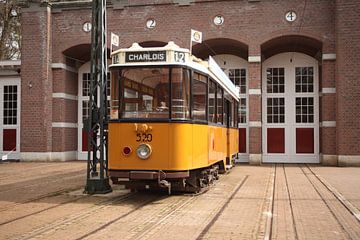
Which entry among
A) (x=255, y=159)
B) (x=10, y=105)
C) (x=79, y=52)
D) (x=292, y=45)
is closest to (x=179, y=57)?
(x=255, y=159)

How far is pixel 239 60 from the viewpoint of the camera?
2512 centimetres

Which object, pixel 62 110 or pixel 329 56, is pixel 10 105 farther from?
pixel 329 56

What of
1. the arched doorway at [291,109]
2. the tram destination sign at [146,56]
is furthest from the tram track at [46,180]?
the arched doorway at [291,109]

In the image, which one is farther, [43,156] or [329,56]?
[43,156]

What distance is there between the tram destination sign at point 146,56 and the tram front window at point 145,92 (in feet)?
0.68

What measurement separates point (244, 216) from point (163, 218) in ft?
5.07

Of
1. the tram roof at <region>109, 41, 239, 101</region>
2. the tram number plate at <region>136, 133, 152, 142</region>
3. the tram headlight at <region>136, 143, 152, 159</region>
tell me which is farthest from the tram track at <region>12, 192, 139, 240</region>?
the tram roof at <region>109, 41, 239, 101</region>

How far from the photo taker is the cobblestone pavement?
7602 mm

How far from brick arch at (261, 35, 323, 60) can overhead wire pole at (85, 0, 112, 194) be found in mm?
11818

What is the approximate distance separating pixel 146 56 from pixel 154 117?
1.39 m

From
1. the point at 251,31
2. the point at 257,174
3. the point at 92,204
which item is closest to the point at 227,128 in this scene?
the point at 257,174

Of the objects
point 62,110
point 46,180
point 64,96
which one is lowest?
point 46,180

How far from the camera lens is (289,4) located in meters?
22.6

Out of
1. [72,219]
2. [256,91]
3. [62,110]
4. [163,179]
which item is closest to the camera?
[72,219]
